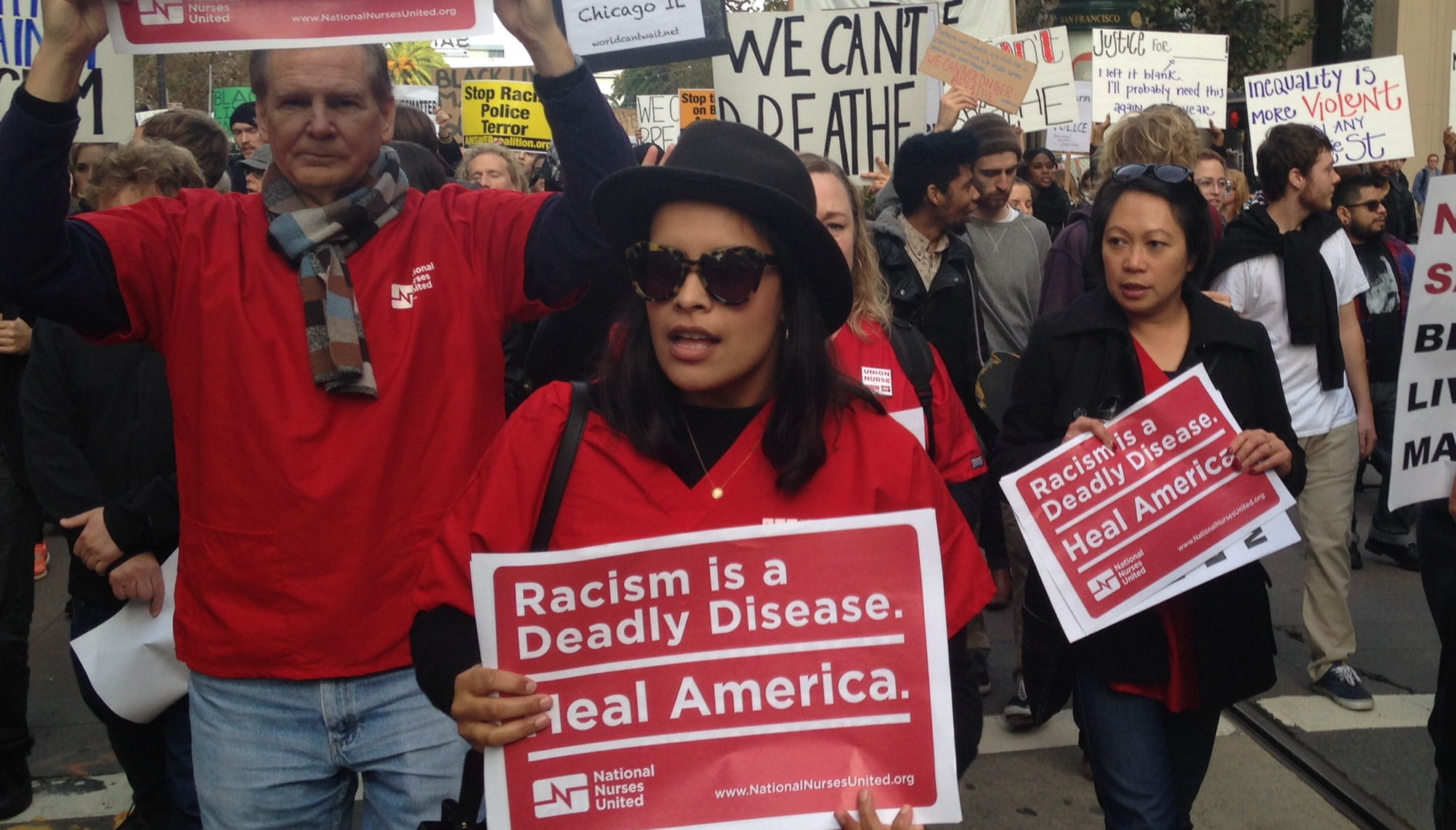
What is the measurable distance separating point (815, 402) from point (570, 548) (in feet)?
1.36

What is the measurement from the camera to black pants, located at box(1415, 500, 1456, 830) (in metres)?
3.01

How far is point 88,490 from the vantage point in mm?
3490

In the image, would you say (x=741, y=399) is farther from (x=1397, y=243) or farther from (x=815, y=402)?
(x=1397, y=243)

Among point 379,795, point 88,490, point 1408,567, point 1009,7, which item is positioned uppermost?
point 1009,7

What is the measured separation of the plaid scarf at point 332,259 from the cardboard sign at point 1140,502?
1506 mm

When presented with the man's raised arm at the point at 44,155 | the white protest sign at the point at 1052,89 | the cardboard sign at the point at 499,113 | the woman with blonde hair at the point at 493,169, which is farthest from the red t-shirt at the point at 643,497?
the cardboard sign at the point at 499,113

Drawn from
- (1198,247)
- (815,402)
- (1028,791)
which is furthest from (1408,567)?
(815,402)

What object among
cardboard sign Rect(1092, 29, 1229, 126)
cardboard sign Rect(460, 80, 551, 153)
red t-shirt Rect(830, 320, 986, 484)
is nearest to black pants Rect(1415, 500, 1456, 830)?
red t-shirt Rect(830, 320, 986, 484)

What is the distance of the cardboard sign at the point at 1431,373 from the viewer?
3.11m

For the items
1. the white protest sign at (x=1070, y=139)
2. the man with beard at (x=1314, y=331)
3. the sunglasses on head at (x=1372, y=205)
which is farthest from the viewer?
the white protest sign at (x=1070, y=139)

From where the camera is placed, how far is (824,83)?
20.7 feet

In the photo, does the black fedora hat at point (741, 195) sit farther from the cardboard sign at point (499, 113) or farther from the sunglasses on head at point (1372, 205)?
the cardboard sign at point (499, 113)

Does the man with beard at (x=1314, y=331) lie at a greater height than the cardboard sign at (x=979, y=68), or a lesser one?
lesser

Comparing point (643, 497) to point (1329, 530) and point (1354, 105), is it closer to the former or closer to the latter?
point (1329, 530)
